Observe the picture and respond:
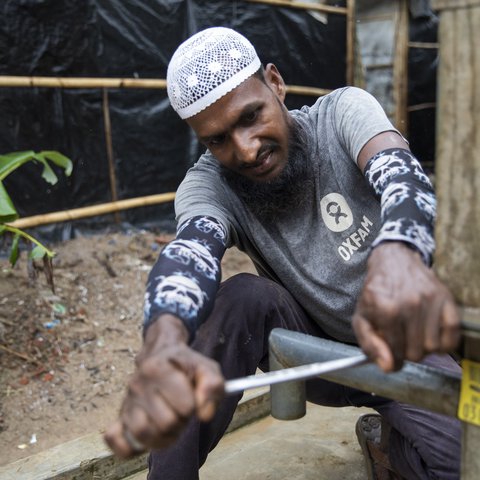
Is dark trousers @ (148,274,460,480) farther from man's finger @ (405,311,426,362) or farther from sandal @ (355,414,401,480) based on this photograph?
man's finger @ (405,311,426,362)

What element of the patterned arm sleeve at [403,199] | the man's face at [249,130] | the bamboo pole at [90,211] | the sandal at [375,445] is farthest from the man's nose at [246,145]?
the bamboo pole at [90,211]

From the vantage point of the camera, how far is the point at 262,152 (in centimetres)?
192

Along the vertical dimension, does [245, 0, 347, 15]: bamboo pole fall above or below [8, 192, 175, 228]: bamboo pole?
above

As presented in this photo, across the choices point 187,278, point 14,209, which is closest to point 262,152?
point 187,278

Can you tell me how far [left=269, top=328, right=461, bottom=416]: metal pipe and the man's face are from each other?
0.76 meters

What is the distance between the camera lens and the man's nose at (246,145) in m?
1.87

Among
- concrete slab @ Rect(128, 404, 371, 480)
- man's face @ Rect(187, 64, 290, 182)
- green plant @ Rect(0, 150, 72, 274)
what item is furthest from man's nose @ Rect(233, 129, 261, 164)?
green plant @ Rect(0, 150, 72, 274)

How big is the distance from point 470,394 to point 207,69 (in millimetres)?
1271

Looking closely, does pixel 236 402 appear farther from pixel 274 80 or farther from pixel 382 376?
pixel 274 80

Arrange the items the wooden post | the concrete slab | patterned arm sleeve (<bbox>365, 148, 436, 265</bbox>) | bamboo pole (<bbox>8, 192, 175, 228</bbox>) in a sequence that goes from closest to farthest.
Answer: the wooden post
patterned arm sleeve (<bbox>365, 148, 436, 265</bbox>)
the concrete slab
bamboo pole (<bbox>8, 192, 175, 228</bbox>)

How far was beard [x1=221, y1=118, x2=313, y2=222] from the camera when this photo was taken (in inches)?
76.1

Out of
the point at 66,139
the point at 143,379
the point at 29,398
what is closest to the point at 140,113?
the point at 66,139

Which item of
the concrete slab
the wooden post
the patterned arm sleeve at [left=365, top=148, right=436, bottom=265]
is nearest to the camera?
the wooden post

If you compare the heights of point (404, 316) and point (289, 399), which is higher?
point (404, 316)
